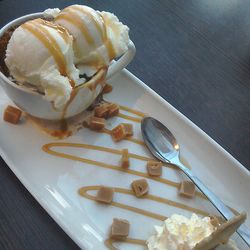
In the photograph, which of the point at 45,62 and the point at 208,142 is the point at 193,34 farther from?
the point at 45,62

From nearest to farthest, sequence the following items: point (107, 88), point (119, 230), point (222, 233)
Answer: point (222, 233)
point (119, 230)
point (107, 88)

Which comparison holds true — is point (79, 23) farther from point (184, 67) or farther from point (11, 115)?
point (184, 67)

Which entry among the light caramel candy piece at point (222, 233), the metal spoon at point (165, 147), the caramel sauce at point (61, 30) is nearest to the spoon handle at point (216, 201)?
the metal spoon at point (165, 147)

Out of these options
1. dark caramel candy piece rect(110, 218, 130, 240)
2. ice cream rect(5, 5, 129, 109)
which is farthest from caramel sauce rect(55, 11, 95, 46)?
dark caramel candy piece rect(110, 218, 130, 240)

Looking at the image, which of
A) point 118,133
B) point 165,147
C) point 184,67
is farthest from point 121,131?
point 184,67

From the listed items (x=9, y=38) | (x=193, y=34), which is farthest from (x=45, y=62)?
(x=193, y=34)

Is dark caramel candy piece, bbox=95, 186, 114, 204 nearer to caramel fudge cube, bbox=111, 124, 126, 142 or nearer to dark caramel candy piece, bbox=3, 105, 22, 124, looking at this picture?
caramel fudge cube, bbox=111, 124, 126, 142
